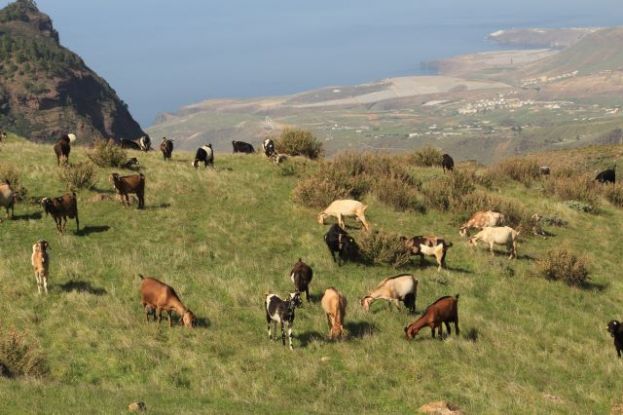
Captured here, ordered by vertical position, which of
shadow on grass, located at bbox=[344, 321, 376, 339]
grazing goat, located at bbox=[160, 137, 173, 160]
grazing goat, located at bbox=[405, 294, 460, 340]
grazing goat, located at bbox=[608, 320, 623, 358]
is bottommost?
grazing goat, located at bbox=[608, 320, 623, 358]

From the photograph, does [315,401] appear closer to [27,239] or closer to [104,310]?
[104,310]

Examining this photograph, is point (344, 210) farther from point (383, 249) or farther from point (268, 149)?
point (268, 149)

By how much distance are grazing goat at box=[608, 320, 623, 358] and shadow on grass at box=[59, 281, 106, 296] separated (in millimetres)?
13611

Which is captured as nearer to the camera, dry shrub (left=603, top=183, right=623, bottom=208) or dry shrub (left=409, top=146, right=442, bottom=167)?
dry shrub (left=603, top=183, right=623, bottom=208)

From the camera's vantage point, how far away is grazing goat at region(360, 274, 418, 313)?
660 inches

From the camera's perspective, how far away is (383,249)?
20609mm

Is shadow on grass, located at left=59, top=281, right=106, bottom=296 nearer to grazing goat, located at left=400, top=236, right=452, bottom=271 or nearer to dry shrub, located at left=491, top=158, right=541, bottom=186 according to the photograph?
grazing goat, located at left=400, top=236, right=452, bottom=271

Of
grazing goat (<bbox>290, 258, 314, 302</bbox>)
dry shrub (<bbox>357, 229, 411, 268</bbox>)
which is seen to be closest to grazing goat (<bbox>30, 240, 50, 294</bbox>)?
grazing goat (<bbox>290, 258, 314, 302</bbox>)

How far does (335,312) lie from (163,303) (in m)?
4.27

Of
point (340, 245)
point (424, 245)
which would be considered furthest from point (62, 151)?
point (424, 245)

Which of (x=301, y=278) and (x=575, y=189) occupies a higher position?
(x=301, y=278)

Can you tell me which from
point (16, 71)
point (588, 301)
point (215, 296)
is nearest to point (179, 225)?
point (215, 296)

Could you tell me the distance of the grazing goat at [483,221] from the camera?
25.0 metres

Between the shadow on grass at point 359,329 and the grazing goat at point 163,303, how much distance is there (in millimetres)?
4001
